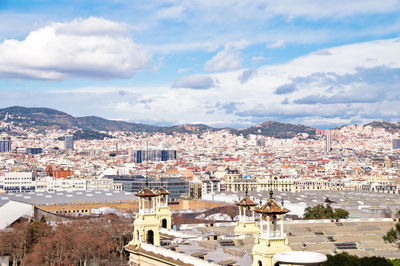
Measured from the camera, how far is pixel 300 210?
75750 millimetres

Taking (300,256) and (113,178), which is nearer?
(300,256)

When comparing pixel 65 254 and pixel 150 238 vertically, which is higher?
pixel 150 238

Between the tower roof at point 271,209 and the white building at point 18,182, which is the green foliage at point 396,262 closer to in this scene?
the tower roof at point 271,209

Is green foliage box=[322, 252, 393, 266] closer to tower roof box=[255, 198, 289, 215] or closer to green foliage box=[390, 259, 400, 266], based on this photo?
green foliage box=[390, 259, 400, 266]

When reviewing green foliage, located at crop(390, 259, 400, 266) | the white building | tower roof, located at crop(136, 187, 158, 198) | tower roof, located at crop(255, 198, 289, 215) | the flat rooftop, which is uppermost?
tower roof, located at crop(255, 198, 289, 215)

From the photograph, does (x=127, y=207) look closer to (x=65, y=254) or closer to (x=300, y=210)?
(x=300, y=210)

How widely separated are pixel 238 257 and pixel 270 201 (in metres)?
6.19

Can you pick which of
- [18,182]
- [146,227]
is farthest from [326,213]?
[18,182]

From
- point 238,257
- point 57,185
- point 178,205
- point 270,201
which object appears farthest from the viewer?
point 57,185

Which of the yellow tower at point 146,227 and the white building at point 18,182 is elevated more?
the yellow tower at point 146,227

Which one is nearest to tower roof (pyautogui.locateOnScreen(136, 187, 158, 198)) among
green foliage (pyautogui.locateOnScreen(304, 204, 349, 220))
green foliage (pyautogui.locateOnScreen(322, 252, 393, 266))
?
green foliage (pyautogui.locateOnScreen(322, 252, 393, 266))

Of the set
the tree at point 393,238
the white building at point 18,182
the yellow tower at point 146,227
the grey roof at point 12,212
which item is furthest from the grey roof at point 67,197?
the yellow tower at point 146,227

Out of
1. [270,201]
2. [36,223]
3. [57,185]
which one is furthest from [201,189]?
[270,201]

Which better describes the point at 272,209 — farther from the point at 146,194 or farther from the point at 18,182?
the point at 18,182
